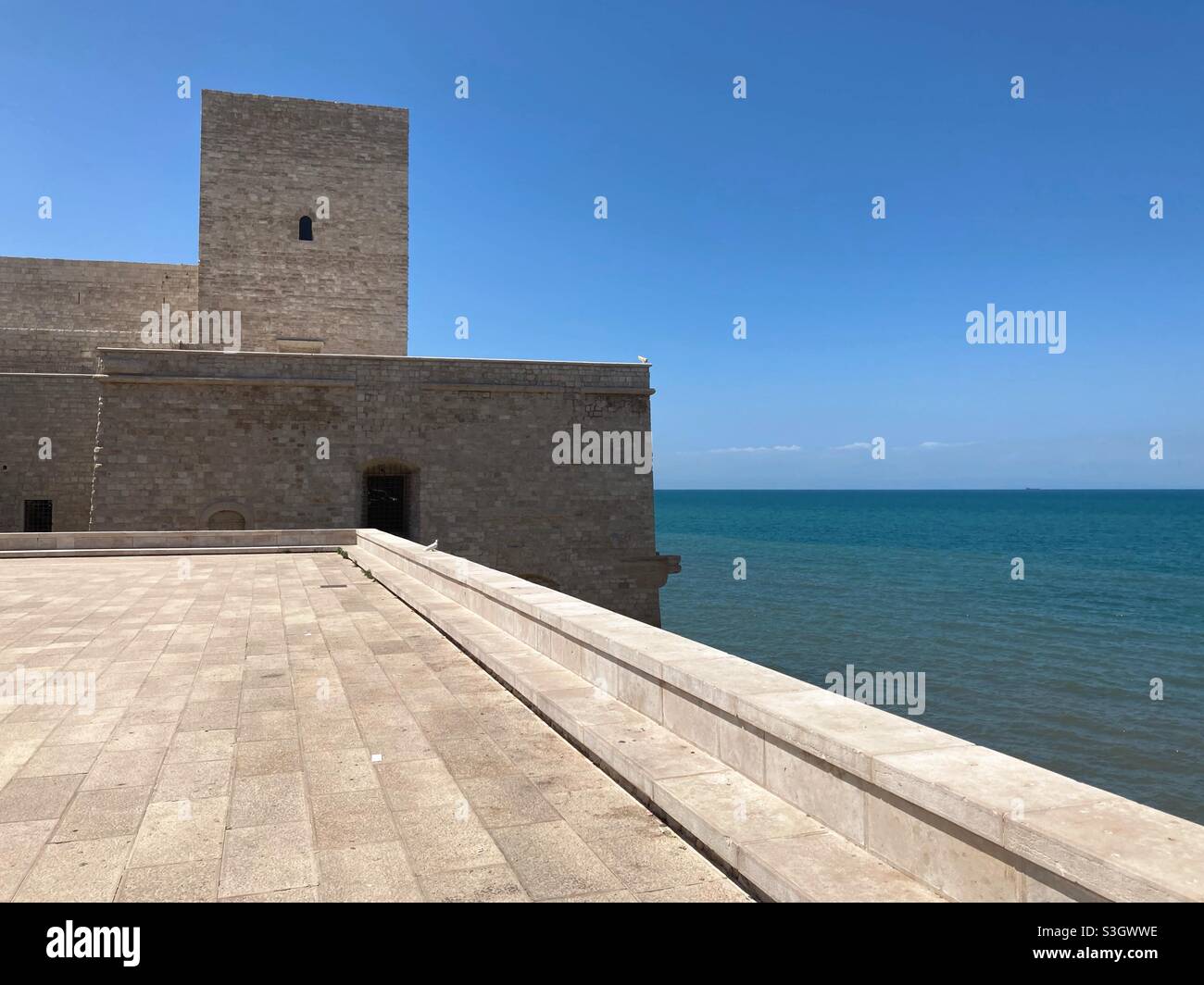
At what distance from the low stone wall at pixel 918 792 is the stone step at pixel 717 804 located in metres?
0.06

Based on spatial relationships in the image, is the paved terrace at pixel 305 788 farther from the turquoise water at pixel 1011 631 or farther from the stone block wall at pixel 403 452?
the turquoise water at pixel 1011 631

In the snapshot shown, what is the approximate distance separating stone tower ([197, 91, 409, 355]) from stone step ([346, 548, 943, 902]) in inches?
816

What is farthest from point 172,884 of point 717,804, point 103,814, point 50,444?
point 50,444

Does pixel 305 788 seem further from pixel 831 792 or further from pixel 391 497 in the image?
pixel 391 497

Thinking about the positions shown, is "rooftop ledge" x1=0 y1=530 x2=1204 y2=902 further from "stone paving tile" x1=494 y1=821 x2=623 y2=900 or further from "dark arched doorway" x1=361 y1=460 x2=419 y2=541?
"dark arched doorway" x1=361 y1=460 x2=419 y2=541

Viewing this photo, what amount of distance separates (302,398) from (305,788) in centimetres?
1735

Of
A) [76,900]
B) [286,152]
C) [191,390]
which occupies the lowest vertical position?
[76,900]

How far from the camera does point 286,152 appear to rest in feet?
76.9

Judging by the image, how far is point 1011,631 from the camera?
27.4 meters

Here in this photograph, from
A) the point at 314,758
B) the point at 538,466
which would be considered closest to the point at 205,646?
the point at 314,758

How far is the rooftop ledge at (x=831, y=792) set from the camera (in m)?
2.15

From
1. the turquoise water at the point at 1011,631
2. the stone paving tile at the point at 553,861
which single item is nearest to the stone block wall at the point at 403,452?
the turquoise water at the point at 1011,631
